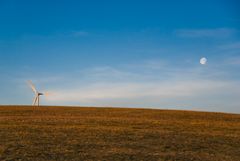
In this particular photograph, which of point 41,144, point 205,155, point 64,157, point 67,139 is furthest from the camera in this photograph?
point 67,139

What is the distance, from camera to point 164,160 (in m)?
14.8

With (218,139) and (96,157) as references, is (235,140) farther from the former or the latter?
(96,157)

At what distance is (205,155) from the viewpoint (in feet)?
53.8

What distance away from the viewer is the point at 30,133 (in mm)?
21047

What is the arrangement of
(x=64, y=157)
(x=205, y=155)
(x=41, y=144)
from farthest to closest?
(x=41, y=144) → (x=205, y=155) → (x=64, y=157)

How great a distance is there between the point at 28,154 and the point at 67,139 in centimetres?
412

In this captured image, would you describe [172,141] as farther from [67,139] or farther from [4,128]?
[4,128]

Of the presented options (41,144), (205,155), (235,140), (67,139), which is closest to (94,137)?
(67,139)

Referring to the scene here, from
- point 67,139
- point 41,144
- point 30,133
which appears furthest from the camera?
point 30,133

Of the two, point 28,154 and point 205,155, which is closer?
point 28,154

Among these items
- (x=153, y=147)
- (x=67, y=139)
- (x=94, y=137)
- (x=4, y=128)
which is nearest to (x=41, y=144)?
(x=67, y=139)

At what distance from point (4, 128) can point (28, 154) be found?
9138 mm

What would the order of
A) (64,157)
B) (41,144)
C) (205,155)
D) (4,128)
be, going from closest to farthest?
(64,157)
(205,155)
(41,144)
(4,128)

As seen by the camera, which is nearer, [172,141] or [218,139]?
[172,141]
